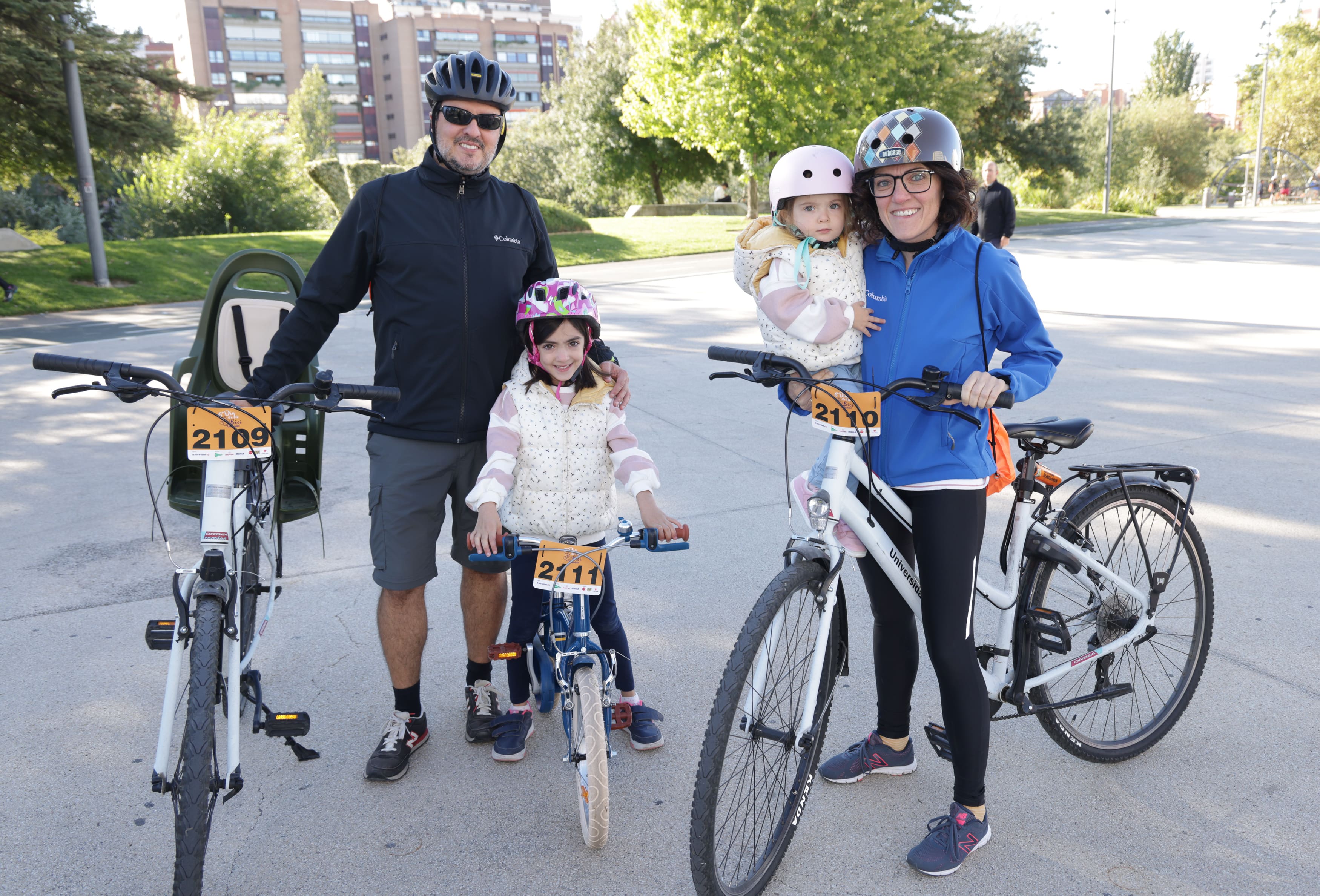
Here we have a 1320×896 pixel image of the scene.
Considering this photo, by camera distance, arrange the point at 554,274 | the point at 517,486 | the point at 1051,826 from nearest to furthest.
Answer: the point at 1051,826, the point at 517,486, the point at 554,274

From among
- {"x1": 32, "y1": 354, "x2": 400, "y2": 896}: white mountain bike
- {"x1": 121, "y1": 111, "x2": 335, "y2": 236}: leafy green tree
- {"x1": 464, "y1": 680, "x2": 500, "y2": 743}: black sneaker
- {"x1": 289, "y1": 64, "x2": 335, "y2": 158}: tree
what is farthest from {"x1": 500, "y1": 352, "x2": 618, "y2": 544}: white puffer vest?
{"x1": 289, "y1": 64, "x2": 335, "y2": 158}: tree

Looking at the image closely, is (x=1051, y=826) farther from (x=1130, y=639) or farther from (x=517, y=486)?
(x=517, y=486)

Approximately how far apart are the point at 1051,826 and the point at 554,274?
93.0 inches

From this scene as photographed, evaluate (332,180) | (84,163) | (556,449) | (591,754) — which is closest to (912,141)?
(556,449)

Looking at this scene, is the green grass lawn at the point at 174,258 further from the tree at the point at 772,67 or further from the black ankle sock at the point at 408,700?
the black ankle sock at the point at 408,700

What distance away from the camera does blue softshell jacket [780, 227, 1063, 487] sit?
100 inches

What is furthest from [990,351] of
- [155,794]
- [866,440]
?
[155,794]

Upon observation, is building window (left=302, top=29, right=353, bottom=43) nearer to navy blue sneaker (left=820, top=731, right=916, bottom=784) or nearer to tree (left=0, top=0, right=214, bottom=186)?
tree (left=0, top=0, right=214, bottom=186)

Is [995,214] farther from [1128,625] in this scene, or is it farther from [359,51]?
[359,51]

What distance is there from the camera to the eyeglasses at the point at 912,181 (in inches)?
100

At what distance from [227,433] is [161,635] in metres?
0.61

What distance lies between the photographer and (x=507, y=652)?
121 inches

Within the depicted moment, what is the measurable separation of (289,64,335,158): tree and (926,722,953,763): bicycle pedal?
3208 inches

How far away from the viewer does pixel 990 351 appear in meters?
2.65
